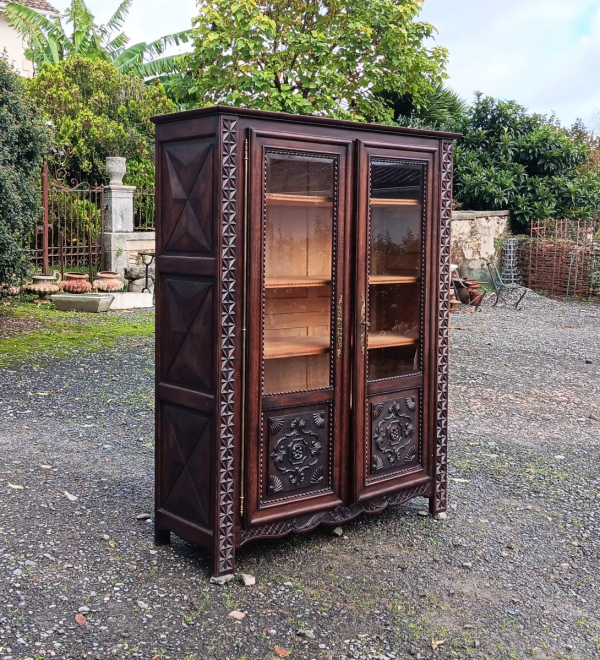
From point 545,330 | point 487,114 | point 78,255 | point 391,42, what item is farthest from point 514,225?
point 78,255

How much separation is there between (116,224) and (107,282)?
1475 mm

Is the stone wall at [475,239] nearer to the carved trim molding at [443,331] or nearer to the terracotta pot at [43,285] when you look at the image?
the terracotta pot at [43,285]

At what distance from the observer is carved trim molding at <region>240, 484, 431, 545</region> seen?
405 cm

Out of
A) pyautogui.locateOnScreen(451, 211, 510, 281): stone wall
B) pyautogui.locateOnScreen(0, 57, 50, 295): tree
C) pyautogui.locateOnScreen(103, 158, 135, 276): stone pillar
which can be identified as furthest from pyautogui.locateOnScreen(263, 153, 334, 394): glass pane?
pyautogui.locateOnScreen(451, 211, 510, 281): stone wall

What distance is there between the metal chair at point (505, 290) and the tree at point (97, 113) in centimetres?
819

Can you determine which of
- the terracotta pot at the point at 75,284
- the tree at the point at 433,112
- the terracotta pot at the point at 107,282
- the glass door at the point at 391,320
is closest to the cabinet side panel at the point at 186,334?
the glass door at the point at 391,320

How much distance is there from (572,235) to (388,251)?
16.6 metres

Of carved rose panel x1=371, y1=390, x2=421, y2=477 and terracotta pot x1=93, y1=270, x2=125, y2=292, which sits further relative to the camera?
terracotta pot x1=93, y1=270, x2=125, y2=292

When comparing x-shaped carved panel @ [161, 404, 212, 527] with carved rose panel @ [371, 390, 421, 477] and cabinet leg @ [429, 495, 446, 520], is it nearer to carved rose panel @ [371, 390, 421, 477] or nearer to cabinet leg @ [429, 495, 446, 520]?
carved rose panel @ [371, 390, 421, 477]

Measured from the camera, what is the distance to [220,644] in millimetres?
3312

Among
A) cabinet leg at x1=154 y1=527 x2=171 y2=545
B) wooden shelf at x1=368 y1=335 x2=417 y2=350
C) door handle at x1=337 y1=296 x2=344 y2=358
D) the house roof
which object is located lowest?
cabinet leg at x1=154 y1=527 x2=171 y2=545

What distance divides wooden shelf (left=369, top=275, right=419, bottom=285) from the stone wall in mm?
13997

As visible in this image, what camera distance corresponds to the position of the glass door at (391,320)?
4.36m

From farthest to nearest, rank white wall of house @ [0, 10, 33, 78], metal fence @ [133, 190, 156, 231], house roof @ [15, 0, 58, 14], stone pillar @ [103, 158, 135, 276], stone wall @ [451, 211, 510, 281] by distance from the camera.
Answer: white wall of house @ [0, 10, 33, 78] → house roof @ [15, 0, 58, 14] → stone wall @ [451, 211, 510, 281] → metal fence @ [133, 190, 156, 231] → stone pillar @ [103, 158, 135, 276]
